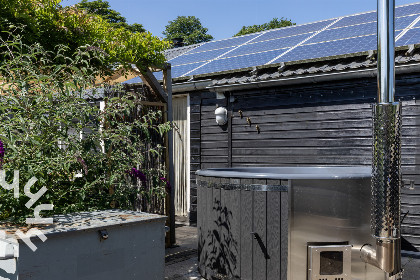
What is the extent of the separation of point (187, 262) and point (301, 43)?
15.2 ft

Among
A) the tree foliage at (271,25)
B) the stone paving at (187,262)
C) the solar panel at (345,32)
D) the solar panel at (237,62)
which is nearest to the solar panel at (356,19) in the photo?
the solar panel at (345,32)

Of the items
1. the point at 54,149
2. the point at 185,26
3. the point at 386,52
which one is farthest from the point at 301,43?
the point at 185,26

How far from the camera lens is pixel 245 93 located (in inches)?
293

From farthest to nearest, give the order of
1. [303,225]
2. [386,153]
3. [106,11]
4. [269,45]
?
1. [106,11]
2. [269,45]
3. [303,225]
4. [386,153]

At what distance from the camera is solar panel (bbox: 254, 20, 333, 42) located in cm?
895

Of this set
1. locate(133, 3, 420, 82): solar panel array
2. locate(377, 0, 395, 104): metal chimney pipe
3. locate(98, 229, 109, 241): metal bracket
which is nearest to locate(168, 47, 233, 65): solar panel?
locate(133, 3, 420, 82): solar panel array

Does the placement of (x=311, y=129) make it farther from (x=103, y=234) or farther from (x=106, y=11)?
(x=106, y=11)

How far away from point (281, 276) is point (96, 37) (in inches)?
130

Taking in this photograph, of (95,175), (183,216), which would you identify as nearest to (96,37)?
(95,175)

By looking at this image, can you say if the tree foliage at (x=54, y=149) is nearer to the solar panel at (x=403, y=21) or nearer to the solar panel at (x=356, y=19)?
the solar panel at (x=403, y=21)

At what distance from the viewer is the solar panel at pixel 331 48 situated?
20.7 feet

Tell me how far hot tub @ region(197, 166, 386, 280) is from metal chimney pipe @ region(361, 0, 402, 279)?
1.70 m

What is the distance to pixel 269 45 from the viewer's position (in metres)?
8.59

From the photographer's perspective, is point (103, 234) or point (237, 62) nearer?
point (103, 234)
